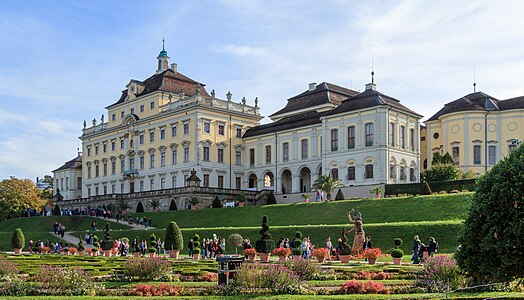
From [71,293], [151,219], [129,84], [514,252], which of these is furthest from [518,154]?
[129,84]

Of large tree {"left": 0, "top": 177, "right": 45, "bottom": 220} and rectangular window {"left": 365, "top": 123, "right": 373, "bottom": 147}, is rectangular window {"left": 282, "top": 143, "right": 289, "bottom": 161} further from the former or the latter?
large tree {"left": 0, "top": 177, "right": 45, "bottom": 220}

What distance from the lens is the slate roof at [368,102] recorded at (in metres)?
51.0

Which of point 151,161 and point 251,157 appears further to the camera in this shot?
point 151,161

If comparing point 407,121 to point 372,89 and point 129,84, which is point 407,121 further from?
point 129,84

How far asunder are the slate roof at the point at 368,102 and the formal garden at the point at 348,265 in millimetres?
13548

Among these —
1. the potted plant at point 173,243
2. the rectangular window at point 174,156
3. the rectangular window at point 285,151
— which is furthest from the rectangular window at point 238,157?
the potted plant at point 173,243

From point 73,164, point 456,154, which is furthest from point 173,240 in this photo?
point 73,164

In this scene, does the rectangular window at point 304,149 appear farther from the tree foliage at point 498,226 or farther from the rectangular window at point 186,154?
the tree foliage at point 498,226

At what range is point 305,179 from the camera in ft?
195

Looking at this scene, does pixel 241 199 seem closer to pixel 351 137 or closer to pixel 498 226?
pixel 351 137

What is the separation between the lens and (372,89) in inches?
2223

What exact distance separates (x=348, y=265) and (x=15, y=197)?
5763 cm

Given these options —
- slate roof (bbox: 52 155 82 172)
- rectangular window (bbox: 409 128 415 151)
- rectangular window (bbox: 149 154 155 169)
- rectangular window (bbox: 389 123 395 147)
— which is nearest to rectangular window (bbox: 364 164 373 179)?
rectangular window (bbox: 389 123 395 147)

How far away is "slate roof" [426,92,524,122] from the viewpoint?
180 feet
